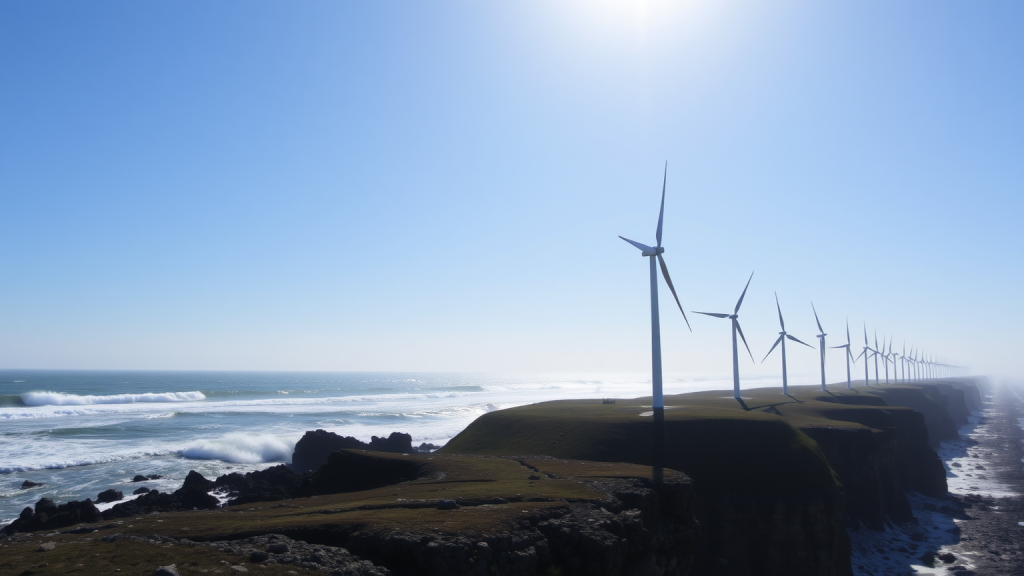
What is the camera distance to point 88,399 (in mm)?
143500

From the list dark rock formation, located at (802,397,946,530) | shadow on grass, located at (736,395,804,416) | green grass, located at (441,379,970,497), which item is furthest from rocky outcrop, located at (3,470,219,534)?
shadow on grass, located at (736,395,804,416)

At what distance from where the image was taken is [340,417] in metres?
122

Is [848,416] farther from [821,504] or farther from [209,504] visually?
[209,504]

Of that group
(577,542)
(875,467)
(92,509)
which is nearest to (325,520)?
(577,542)

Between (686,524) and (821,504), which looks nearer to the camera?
(686,524)

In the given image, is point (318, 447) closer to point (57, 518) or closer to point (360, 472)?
point (57, 518)

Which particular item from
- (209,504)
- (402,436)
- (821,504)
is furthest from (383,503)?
(402,436)

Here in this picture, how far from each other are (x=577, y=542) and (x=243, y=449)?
2799 inches

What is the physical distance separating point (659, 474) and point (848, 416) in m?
47.2

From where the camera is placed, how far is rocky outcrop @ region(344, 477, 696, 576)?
18094 millimetres

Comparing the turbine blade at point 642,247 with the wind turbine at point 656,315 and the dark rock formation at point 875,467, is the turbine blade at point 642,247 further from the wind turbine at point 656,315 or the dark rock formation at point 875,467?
the dark rock formation at point 875,467

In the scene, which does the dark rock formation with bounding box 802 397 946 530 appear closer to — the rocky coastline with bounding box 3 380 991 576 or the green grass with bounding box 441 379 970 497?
the rocky coastline with bounding box 3 380 991 576

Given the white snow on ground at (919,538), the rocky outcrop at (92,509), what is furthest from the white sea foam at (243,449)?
the white snow on ground at (919,538)

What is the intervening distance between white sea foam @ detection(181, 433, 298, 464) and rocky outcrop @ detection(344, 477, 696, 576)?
62811 mm
